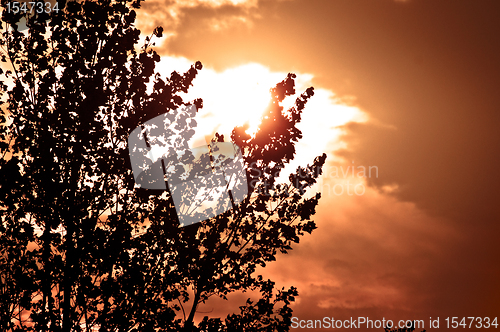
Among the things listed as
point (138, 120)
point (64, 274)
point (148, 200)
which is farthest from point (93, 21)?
point (64, 274)

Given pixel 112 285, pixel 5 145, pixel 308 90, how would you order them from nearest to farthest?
pixel 112 285, pixel 5 145, pixel 308 90

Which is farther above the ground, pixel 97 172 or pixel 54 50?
pixel 54 50

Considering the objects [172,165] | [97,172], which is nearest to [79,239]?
[97,172]

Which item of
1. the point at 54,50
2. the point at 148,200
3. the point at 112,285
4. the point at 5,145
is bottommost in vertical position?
the point at 112,285

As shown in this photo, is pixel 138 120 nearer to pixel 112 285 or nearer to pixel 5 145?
pixel 5 145

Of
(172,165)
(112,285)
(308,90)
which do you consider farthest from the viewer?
(308,90)

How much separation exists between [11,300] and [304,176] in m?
7.89

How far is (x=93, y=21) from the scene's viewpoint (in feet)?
27.0

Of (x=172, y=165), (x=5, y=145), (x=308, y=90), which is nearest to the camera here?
(x=5, y=145)

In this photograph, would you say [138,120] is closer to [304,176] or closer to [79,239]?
[79,239]

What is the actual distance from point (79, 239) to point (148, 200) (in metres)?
1.79

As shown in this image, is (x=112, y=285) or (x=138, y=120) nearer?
(x=112, y=285)

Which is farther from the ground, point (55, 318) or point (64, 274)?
point (64, 274)

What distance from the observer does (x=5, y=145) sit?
8.00 meters
